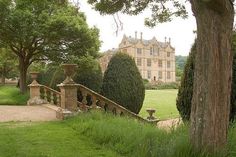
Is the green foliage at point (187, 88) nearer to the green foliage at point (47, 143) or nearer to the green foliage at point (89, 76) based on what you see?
the green foliage at point (47, 143)

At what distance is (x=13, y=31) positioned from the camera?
24016mm

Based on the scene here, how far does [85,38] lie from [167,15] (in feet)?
47.5

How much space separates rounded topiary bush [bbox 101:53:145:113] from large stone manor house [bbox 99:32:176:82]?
7265 cm

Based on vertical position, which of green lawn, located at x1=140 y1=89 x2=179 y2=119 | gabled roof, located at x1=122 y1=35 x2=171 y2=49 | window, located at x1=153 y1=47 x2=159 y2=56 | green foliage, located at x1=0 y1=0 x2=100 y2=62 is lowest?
green lawn, located at x1=140 y1=89 x2=179 y2=119

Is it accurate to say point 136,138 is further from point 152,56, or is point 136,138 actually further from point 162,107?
point 152,56

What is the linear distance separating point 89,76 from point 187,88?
10510mm

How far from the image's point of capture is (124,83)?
58.4 ft

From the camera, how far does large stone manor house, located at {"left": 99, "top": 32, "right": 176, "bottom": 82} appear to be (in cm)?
9288

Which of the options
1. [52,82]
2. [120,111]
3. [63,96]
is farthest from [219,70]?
[52,82]

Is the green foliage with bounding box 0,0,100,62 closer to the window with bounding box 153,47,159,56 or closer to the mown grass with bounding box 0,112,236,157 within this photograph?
the mown grass with bounding box 0,112,236,157

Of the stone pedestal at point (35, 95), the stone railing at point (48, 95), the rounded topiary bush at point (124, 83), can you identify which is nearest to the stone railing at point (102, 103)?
the rounded topiary bush at point (124, 83)

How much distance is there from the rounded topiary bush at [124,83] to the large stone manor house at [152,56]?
72652 mm

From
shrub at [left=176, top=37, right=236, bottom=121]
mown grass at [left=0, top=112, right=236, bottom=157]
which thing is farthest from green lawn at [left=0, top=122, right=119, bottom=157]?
shrub at [left=176, top=37, right=236, bottom=121]

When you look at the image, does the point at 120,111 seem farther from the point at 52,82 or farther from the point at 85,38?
the point at 85,38
